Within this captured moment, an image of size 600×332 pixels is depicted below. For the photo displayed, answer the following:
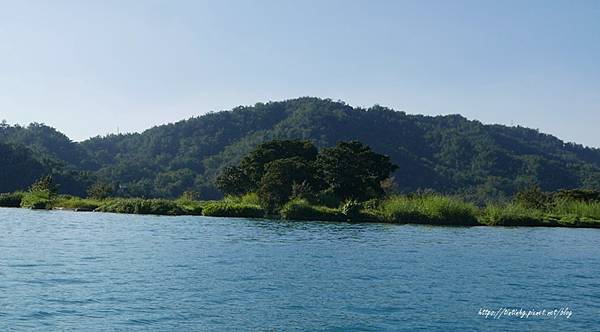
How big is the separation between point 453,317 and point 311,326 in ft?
12.7

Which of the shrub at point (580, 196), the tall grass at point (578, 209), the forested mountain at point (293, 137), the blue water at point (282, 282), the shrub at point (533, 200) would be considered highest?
the forested mountain at point (293, 137)

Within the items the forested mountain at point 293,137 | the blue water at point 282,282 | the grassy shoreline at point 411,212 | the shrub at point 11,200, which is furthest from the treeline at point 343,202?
the forested mountain at point 293,137

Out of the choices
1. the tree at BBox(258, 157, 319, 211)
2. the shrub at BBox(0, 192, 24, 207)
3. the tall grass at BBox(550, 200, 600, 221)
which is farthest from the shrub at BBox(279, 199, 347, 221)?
the shrub at BBox(0, 192, 24, 207)

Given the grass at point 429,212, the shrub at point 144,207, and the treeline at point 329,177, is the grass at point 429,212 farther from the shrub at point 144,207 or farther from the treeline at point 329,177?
the shrub at point 144,207

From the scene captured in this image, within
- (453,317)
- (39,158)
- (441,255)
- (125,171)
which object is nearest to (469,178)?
(125,171)

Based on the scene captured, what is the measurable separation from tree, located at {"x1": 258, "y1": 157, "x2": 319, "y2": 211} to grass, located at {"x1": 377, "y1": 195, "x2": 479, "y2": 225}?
8.93 m

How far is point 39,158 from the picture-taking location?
118750 millimetres

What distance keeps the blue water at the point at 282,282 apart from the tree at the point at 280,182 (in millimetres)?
22000

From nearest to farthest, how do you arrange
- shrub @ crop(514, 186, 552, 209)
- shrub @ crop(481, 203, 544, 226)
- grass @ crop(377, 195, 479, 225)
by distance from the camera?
grass @ crop(377, 195, 479, 225)
shrub @ crop(481, 203, 544, 226)
shrub @ crop(514, 186, 552, 209)

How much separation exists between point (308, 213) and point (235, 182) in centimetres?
1893

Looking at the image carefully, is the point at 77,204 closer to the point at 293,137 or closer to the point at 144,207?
the point at 144,207

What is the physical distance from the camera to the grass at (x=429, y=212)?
52969 millimetres

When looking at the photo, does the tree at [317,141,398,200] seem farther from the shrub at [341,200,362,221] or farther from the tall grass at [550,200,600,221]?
the tall grass at [550,200,600,221]

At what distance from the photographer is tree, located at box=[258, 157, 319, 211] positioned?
192ft
